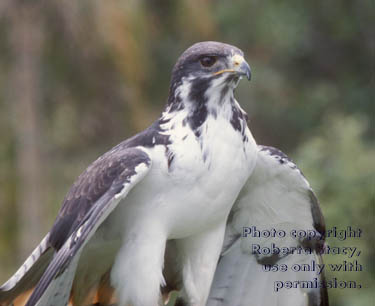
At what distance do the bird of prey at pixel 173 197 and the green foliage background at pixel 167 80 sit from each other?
251 centimetres

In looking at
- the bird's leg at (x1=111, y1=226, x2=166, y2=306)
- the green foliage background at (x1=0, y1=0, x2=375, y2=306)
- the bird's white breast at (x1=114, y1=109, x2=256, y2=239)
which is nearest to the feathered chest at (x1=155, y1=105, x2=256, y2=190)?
the bird's white breast at (x1=114, y1=109, x2=256, y2=239)

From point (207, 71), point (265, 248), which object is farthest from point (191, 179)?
point (265, 248)

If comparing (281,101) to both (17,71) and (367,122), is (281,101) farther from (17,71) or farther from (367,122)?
(17,71)

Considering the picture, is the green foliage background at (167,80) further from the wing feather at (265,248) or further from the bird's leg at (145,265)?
the bird's leg at (145,265)

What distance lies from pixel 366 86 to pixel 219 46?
402 inches

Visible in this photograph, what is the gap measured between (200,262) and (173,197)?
56 centimetres

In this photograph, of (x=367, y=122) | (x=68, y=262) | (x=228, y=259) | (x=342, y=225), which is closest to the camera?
(x=68, y=262)

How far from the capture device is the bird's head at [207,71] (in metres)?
4.95

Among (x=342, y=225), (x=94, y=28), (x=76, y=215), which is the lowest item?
(x=342, y=225)

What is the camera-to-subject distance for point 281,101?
14.9m

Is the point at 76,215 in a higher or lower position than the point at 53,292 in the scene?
higher

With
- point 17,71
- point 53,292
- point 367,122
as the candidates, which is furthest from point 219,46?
point 367,122

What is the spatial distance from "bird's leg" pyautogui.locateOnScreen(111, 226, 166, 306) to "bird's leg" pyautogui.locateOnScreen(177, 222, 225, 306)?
0.30 m

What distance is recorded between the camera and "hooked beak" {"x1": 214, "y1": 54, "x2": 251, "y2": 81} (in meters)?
4.89
